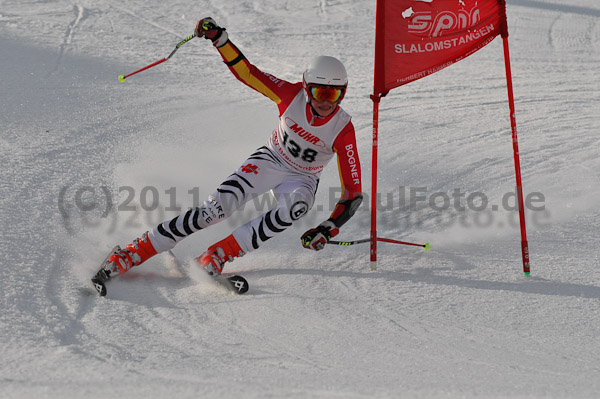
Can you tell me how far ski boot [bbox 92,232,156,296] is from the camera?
185 inches

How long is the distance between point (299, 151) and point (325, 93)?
519 mm

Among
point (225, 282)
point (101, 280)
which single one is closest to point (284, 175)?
point (225, 282)

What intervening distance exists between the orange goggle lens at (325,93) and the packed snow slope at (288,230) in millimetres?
1247

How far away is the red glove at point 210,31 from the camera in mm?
5047

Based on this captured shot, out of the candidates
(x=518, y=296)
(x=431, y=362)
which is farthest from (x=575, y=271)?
(x=431, y=362)

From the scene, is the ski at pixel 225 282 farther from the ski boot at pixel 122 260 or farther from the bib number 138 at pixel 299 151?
the bib number 138 at pixel 299 151

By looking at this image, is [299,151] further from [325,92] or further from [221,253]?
[221,253]

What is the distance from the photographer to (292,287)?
16.0 feet

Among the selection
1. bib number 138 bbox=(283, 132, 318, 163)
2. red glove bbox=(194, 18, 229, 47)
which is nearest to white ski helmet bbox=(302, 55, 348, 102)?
bib number 138 bbox=(283, 132, 318, 163)

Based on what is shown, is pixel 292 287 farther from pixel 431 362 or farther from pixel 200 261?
pixel 431 362

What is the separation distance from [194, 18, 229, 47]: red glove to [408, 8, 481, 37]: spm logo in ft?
4.40

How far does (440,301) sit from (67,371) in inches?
92.3

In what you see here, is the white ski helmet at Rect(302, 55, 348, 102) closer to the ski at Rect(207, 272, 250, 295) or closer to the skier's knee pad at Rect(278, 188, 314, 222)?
the skier's knee pad at Rect(278, 188, 314, 222)

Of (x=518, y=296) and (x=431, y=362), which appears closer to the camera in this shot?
(x=431, y=362)
